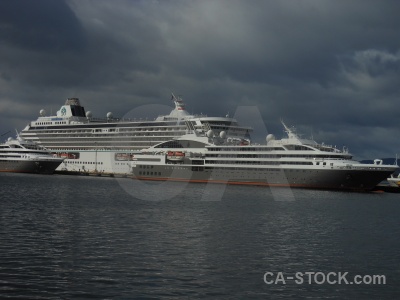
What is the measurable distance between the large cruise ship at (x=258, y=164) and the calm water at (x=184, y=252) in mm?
35581

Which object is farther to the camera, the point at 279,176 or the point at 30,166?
the point at 30,166

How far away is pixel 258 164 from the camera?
9412 cm

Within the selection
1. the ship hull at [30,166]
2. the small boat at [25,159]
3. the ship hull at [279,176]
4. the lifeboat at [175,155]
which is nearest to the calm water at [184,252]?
the ship hull at [279,176]

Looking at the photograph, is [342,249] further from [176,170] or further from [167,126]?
[167,126]

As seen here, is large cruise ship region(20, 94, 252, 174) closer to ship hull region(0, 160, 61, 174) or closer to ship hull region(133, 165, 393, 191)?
ship hull region(0, 160, 61, 174)

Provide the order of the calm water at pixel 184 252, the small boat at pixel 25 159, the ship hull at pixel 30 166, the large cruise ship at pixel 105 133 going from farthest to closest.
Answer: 1. the ship hull at pixel 30 166
2. the small boat at pixel 25 159
3. the large cruise ship at pixel 105 133
4. the calm water at pixel 184 252

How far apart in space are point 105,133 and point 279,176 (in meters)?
62.4

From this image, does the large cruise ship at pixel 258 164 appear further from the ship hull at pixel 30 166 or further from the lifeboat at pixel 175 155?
the ship hull at pixel 30 166

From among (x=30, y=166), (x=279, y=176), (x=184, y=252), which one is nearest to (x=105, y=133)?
(x=30, y=166)

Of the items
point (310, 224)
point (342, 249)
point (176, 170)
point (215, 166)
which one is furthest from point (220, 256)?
point (176, 170)

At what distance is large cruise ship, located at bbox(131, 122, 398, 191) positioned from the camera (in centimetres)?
8381

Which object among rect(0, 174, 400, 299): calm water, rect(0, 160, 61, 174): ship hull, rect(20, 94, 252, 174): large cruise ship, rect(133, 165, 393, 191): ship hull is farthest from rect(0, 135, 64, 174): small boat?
rect(0, 174, 400, 299): calm water

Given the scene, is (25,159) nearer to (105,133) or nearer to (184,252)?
(105,133)

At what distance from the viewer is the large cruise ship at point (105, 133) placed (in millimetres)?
123062
